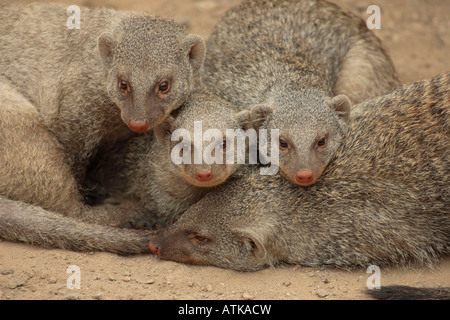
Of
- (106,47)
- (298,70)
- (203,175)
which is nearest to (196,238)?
(203,175)

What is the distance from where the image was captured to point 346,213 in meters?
3.41

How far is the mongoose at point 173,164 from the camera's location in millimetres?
3344

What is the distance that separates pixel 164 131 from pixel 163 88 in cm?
29

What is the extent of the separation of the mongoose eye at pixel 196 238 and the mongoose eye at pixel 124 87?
84cm

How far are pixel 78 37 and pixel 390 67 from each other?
88.1 inches

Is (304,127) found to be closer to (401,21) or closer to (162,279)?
(162,279)

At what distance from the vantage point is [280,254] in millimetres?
3469

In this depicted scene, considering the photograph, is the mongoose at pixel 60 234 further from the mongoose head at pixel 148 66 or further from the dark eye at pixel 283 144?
the dark eye at pixel 283 144

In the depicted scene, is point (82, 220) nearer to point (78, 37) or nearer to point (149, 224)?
point (149, 224)

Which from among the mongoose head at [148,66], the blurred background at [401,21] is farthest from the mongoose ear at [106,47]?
the blurred background at [401,21]

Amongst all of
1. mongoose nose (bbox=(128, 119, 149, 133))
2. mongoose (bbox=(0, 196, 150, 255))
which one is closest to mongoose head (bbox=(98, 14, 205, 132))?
mongoose nose (bbox=(128, 119, 149, 133))

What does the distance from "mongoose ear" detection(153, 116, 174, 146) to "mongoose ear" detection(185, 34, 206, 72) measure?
40 cm

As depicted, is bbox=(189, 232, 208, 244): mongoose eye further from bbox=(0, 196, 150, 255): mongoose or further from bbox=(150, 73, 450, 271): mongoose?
bbox=(0, 196, 150, 255): mongoose
